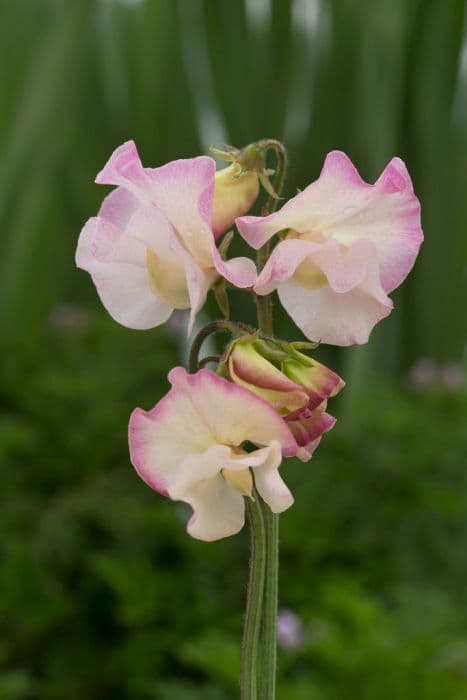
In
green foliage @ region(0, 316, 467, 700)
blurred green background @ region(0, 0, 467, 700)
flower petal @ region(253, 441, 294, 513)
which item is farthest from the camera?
blurred green background @ region(0, 0, 467, 700)

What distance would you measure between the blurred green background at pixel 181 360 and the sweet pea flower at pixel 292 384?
2.77 feet

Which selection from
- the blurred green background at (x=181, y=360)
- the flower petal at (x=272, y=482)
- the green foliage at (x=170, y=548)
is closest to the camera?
the flower petal at (x=272, y=482)

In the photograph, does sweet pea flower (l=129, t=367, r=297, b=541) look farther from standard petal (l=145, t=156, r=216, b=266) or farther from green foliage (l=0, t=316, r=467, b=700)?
green foliage (l=0, t=316, r=467, b=700)

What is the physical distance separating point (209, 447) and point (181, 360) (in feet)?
7.31

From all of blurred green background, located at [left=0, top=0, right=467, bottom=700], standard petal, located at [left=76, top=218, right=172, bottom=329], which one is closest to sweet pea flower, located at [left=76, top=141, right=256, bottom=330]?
standard petal, located at [left=76, top=218, right=172, bottom=329]

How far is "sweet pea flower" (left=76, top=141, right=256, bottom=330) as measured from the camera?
1.25 ft

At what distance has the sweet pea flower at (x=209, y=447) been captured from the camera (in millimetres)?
359

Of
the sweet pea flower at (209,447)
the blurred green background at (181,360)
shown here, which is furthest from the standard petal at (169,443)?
the blurred green background at (181,360)

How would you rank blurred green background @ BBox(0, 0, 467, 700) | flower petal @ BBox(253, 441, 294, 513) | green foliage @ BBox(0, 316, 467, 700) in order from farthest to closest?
blurred green background @ BBox(0, 0, 467, 700) < green foliage @ BBox(0, 316, 467, 700) < flower petal @ BBox(253, 441, 294, 513)

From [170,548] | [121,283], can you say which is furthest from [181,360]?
[121,283]

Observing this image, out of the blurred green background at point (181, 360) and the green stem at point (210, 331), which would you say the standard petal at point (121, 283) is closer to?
the green stem at point (210, 331)

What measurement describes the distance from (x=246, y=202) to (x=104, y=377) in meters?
1.53

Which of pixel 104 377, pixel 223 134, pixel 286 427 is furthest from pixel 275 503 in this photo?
pixel 223 134

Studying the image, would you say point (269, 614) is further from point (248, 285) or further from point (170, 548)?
point (170, 548)
